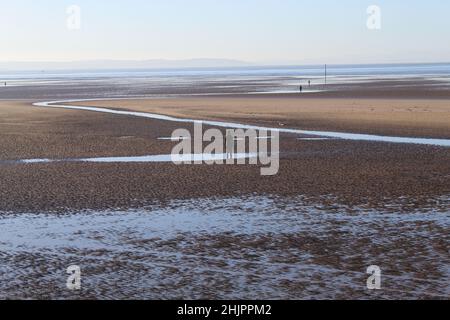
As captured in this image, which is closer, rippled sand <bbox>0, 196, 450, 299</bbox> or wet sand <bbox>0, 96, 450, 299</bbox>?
rippled sand <bbox>0, 196, 450, 299</bbox>

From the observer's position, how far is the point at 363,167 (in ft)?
68.4

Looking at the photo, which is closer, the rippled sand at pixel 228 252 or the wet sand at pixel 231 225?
the rippled sand at pixel 228 252

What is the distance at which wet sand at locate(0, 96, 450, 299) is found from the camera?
10273mm

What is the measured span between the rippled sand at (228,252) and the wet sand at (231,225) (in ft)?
0.10

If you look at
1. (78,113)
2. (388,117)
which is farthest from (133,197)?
(78,113)

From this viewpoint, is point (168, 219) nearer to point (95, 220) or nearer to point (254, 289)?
point (95, 220)

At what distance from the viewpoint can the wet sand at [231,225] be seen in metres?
10.3

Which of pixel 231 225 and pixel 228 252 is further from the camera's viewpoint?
pixel 231 225

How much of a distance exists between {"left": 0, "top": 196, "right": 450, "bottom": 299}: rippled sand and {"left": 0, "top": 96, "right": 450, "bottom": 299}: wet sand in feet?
0.10

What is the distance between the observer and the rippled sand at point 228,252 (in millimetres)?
9969

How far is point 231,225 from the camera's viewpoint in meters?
Result: 13.9

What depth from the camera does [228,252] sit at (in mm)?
11852

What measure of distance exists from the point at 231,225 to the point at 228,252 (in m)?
2.02

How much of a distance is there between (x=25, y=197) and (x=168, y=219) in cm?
414
